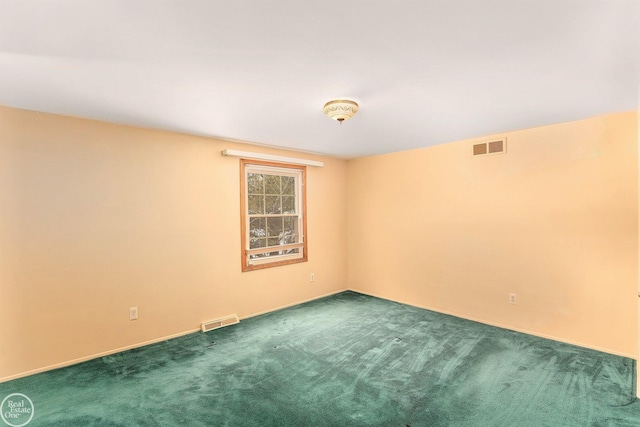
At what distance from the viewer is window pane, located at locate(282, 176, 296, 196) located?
452cm

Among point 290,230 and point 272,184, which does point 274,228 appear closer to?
point 290,230

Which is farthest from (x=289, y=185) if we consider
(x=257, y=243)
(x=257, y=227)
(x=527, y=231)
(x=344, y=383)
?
(x=527, y=231)

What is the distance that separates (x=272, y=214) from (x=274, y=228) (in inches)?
8.3

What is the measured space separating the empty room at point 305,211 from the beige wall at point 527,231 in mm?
21

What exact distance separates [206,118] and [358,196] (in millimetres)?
2918

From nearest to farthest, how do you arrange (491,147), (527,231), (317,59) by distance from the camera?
(317,59) < (527,231) < (491,147)

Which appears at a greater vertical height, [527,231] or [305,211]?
[305,211]

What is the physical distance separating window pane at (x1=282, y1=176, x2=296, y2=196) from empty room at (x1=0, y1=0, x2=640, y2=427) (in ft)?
0.08

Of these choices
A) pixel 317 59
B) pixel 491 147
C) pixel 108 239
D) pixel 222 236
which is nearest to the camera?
pixel 317 59

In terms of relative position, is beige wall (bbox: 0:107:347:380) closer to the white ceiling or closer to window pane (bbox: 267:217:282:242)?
the white ceiling

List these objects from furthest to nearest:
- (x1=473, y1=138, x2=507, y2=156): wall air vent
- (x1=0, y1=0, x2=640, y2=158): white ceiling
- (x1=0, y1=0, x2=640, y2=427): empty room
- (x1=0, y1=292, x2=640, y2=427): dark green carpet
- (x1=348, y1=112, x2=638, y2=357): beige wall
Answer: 1. (x1=473, y1=138, x2=507, y2=156): wall air vent
2. (x1=348, y1=112, x2=638, y2=357): beige wall
3. (x1=0, y1=292, x2=640, y2=427): dark green carpet
4. (x1=0, y1=0, x2=640, y2=427): empty room
5. (x1=0, y1=0, x2=640, y2=158): white ceiling

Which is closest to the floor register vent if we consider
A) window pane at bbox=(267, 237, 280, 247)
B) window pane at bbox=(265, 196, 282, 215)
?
window pane at bbox=(267, 237, 280, 247)

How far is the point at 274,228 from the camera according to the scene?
439cm

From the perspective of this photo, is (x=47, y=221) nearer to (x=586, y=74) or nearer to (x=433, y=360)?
(x=433, y=360)
